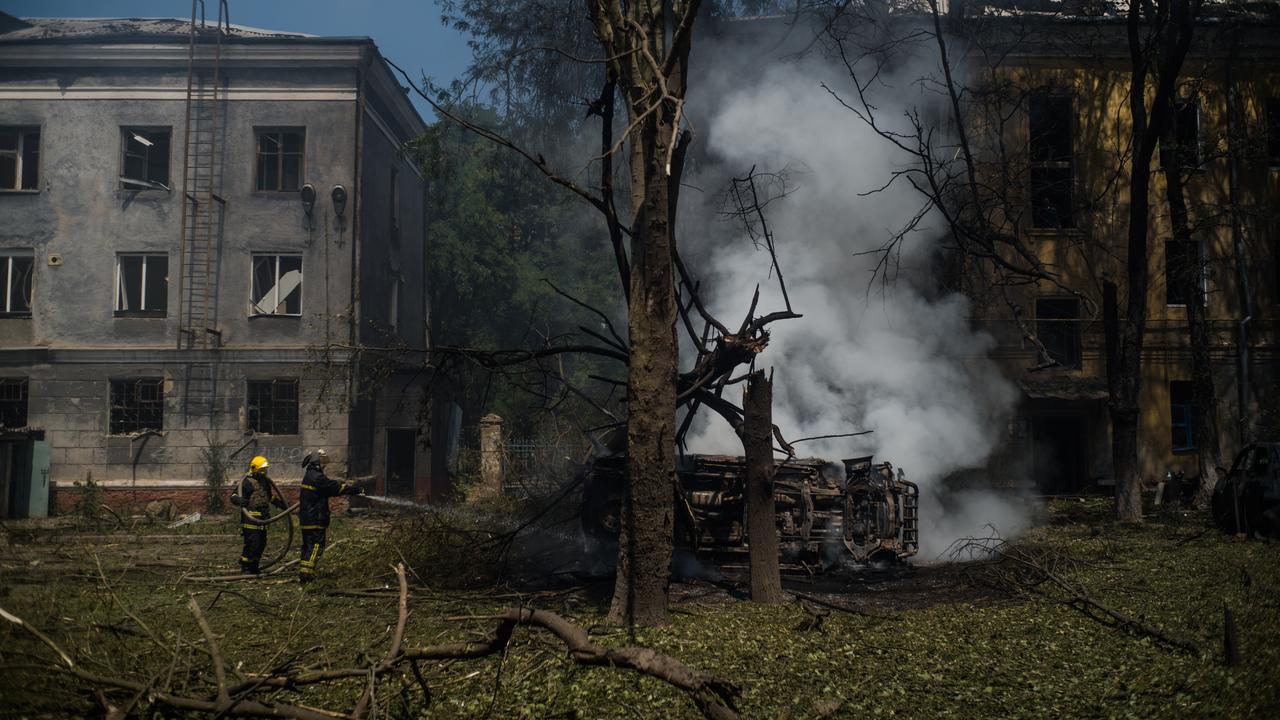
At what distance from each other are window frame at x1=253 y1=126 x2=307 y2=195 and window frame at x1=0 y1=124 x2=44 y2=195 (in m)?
5.08

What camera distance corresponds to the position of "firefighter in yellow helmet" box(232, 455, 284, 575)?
11625 millimetres

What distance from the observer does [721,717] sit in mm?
5188

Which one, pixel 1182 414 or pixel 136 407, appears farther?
pixel 1182 414

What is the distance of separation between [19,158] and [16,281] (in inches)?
120

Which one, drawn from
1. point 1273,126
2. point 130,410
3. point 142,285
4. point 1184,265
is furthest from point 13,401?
point 1273,126

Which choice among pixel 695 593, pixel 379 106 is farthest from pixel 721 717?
pixel 379 106

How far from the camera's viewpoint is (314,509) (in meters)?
11.6

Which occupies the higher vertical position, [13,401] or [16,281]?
[16,281]

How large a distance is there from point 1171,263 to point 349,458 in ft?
64.4

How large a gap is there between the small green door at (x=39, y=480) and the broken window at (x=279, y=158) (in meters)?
7.95

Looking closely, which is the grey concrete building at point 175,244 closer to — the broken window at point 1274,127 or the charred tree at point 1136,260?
the charred tree at point 1136,260

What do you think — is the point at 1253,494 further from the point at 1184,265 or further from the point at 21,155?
the point at 21,155

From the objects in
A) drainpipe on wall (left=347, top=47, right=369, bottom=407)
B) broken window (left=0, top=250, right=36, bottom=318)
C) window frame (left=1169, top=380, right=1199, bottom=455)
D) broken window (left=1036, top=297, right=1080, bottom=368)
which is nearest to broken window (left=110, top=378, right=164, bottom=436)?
broken window (left=0, top=250, right=36, bottom=318)

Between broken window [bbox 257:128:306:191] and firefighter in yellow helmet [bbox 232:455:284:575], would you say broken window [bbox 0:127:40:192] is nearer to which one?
broken window [bbox 257:128:306:191]
